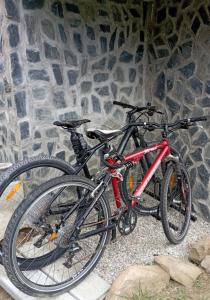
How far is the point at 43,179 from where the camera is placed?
3.42 meters

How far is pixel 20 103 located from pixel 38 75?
312 mm

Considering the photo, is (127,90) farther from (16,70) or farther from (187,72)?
(16,70)

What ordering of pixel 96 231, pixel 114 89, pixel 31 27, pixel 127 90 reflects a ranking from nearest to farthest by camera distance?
1. pixel 96 231
2. pixel 31 27
3. pixel 114 89
4. pixel 127 90

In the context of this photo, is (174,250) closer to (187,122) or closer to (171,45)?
(187,122)

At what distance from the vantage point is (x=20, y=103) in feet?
10.2

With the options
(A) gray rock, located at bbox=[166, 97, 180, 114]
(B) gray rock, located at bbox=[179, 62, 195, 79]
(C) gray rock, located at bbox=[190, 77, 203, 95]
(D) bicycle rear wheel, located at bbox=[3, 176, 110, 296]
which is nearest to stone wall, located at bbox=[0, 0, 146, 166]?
(A) gray rock, located at bbox=[166, 97, 180, 114]

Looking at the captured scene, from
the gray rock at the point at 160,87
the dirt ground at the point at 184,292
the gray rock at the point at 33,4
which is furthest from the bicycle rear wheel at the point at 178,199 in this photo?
the gray rock at the point at 33,4

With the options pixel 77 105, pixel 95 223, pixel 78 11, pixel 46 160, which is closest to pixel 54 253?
pixel 95 223

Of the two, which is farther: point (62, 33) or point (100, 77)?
point (100, 77)

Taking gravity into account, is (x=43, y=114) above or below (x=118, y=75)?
below

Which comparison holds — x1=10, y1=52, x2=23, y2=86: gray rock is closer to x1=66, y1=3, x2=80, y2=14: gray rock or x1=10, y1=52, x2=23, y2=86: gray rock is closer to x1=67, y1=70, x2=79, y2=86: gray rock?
x1=67, y1=70, x2=79, y2=86: gray rock

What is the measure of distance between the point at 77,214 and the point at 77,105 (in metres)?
1.33

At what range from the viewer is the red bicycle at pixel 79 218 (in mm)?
2299

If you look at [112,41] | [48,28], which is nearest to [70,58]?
[48,28]
